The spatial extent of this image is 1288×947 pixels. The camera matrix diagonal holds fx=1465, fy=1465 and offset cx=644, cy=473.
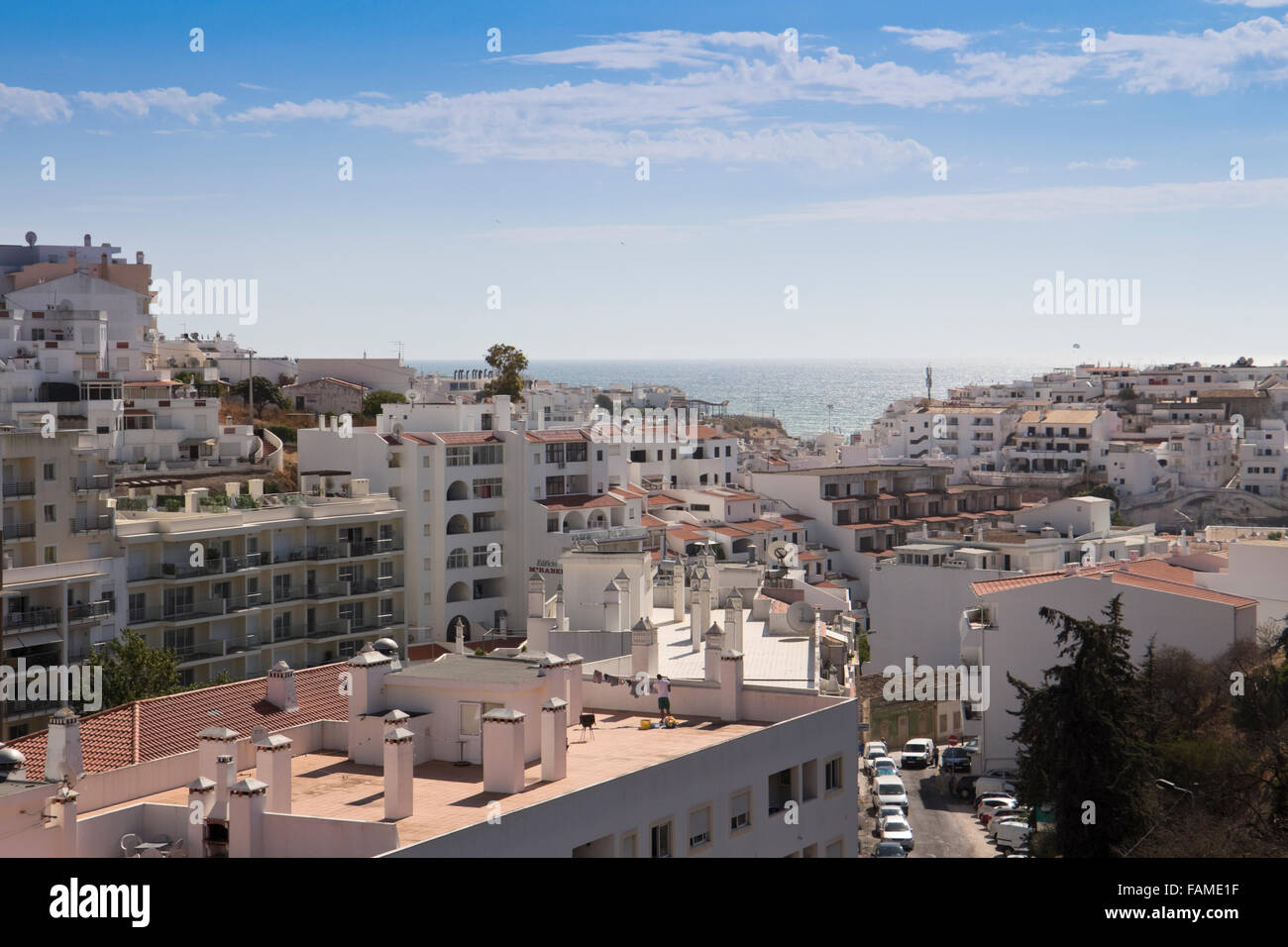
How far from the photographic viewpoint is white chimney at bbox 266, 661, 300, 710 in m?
22.7

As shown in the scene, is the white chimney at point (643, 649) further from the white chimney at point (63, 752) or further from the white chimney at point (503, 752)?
the white chimney at point (63, 752)

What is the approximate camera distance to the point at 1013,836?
35.1 m

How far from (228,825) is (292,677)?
23.6ft

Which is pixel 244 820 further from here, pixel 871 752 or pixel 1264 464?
pixel 1264 464

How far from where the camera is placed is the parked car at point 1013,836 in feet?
114

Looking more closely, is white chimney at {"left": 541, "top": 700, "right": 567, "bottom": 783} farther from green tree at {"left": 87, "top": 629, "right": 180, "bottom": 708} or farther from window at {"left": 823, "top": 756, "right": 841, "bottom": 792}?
green tree at {"left": 87, "top": 629, "right": 180, "bottom": 708}

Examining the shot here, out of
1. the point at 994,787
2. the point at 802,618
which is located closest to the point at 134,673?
the point at 802,618

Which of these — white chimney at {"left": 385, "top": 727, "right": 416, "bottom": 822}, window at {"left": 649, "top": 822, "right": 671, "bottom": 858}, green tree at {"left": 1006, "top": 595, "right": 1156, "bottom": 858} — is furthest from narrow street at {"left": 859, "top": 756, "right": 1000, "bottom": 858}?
white chimney at {"left": 385, "top": 727, "right": 416, "bottom": 822}

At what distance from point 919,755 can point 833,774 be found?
2363 cm

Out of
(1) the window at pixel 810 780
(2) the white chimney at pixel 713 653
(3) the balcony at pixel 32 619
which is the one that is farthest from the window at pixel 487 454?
(1) the window at pixel 810 780

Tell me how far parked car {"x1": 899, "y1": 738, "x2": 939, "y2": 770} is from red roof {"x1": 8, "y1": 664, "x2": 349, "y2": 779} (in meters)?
25.1

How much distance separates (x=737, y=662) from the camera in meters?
22.5
